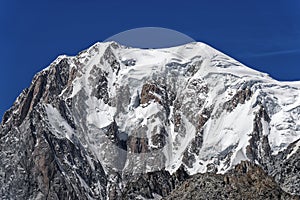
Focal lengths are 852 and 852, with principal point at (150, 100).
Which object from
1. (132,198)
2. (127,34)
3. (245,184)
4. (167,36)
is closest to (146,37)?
(167,36)

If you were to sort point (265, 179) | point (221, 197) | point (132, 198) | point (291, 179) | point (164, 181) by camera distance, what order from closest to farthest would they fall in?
point (221, 197)
point (265, 179)
point (291, 179)
point (132, 198)
point (164, 181)

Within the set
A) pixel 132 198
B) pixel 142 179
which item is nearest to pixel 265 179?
pixel 132 198

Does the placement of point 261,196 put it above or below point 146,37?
below

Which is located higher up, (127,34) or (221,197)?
(127,34)

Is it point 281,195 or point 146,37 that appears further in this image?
point 146,37

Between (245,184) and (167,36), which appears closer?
(245,184)

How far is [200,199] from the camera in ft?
182

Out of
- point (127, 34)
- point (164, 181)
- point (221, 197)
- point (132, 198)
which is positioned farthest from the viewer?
point (164, 181)

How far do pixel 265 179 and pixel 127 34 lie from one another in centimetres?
1770

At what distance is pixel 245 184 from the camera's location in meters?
57.4

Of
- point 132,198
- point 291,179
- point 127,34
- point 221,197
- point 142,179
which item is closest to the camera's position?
point 221,197

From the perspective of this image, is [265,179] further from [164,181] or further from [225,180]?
[164,181]

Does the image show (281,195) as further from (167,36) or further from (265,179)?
(167,36)

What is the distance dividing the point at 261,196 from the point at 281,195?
5.48 feet
